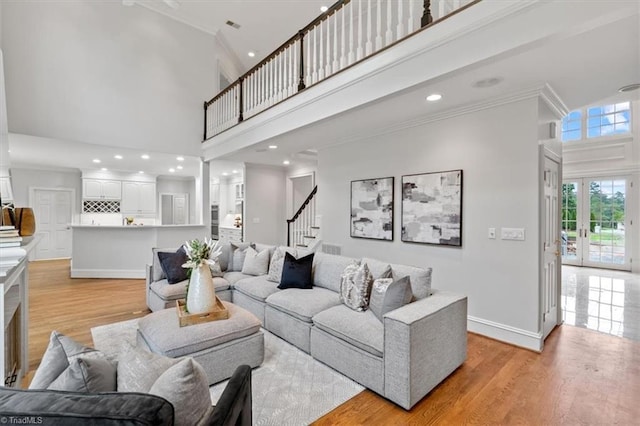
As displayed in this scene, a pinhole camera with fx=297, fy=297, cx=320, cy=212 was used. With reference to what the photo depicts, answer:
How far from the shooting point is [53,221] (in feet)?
27.3

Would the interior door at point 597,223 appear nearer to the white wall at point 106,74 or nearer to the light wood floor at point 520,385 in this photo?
the light wood floor at point 520,385

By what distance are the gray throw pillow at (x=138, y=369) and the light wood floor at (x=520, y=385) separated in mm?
1387

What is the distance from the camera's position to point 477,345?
10.5ft

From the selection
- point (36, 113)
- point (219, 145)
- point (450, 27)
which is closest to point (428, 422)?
point (450, 27)

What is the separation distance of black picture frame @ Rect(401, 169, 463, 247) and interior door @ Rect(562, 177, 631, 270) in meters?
6.19

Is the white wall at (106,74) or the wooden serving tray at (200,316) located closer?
the wooden serving tray at (200,316)

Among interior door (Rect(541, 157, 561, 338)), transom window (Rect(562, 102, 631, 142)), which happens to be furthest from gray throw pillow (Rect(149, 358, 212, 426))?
transom window (Rect(562, 102, 631, 142))

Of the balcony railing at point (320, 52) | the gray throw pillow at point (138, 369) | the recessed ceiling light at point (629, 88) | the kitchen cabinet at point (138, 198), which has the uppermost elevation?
the balcony railing at point (320, 52)

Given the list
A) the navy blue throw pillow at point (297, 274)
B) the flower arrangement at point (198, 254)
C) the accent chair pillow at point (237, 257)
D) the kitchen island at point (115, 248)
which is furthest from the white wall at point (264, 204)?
the flower arrangement at point (198, 254)

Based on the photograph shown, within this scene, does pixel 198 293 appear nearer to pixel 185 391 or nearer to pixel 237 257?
pixel 185 391

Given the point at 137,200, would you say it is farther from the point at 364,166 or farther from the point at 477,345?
the point at 477,345

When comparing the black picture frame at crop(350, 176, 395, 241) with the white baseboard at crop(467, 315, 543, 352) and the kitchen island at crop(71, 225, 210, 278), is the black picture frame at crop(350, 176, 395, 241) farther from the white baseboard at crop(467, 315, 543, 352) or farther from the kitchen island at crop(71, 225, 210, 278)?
the kitchen island at crop(71, 225, 210, 278)

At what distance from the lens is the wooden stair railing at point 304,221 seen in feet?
20.7

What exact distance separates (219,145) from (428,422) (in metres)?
5.76
